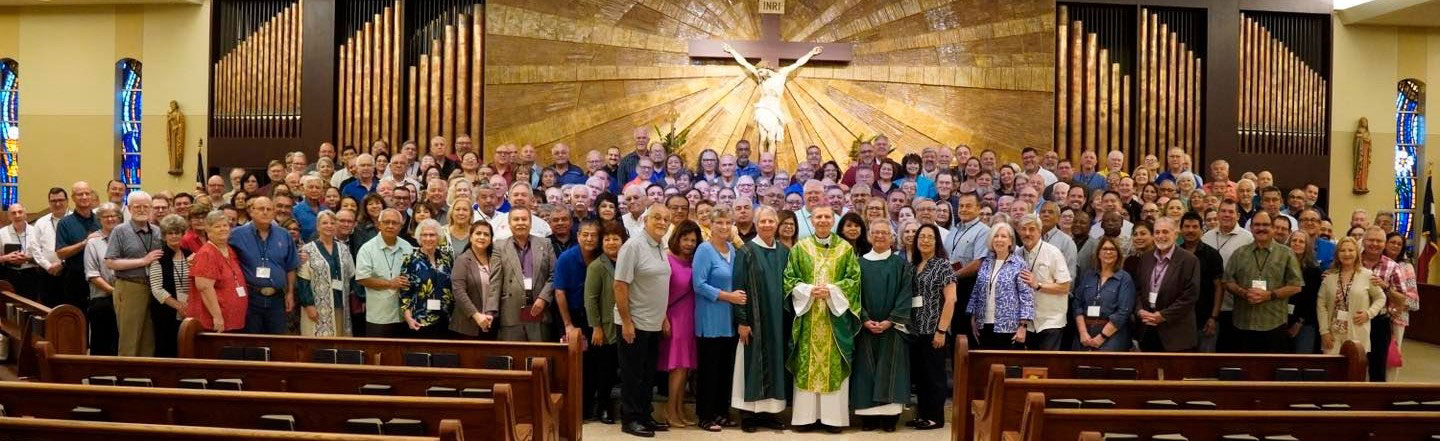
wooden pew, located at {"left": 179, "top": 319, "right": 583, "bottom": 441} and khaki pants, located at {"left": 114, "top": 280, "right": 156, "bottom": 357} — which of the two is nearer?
wooden pew, located at {"left": 179, "top": 319, "right": 583, "bottom": 441}

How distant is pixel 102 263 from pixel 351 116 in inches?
159

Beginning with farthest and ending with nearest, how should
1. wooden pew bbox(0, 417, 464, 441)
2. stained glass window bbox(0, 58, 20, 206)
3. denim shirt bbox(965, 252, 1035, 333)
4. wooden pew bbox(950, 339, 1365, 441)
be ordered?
stained glass window bbox(0, 58, 20, 206)
denim shirt bbox(965, 252, 1035, 333)
wooden pew bbox(950, 339, 1365, 441)
wooden pew bbox(0, 417, 464, 441)

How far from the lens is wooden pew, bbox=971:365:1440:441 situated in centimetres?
434

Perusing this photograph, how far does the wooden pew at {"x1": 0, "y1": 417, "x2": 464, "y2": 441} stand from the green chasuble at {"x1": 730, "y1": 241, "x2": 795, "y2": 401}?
111 inches

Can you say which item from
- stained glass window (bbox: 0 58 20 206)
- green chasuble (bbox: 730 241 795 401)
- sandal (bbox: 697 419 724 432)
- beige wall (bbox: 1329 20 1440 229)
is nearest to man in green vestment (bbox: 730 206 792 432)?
green chasuble (bbox: 730 241 795 401)

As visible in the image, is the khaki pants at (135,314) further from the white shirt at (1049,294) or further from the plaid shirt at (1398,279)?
the plaid shirt at (1398,279)

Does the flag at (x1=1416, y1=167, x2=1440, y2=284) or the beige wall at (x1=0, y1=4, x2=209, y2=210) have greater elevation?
the beige wall at (x1=0, y1=4, x2=209, y2=210)

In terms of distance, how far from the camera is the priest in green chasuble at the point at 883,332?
5914 millimetres

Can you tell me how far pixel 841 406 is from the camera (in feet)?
19.4

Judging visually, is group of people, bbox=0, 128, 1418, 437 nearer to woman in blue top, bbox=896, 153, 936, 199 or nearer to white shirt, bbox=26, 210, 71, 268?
white shirt, bbox=26, 210, 71, 268

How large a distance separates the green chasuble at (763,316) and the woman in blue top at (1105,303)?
1.62 m

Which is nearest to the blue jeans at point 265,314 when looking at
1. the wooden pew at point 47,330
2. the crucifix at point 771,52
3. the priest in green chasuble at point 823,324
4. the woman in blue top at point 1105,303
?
the wooden pew at point 47,330

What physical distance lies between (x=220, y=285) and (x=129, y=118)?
658 centimetres

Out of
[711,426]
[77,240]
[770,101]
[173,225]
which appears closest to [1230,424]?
[711,426]
